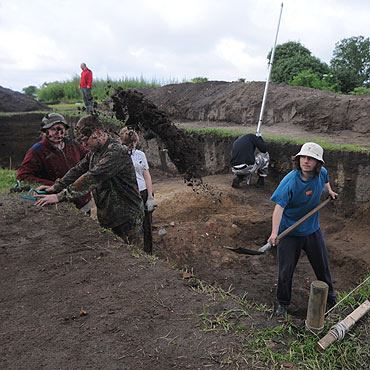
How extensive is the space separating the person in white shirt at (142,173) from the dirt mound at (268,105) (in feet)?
23.7

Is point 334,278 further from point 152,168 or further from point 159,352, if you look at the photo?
point 152,168

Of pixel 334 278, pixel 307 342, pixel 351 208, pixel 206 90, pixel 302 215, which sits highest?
pixel 206 90

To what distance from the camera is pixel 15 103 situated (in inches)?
711

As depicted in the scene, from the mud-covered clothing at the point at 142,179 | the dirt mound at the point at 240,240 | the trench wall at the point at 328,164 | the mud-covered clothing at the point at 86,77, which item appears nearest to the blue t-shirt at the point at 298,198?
the dirt mound at the point at 240,240

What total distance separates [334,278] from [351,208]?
2048 mm

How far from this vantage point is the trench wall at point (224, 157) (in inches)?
270

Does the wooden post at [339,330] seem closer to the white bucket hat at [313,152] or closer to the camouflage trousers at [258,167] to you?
the white bucket hat at [313,152]

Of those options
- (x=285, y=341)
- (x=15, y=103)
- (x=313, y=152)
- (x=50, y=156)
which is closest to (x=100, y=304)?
(x=285, y=341)

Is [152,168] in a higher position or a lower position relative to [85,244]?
lower

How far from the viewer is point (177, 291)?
2.59 meters

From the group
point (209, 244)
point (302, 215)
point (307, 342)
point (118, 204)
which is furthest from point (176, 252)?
point (307, 342)


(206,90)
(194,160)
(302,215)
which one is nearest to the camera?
(302,215)

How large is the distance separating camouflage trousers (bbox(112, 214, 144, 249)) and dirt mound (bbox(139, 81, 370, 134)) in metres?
8.01

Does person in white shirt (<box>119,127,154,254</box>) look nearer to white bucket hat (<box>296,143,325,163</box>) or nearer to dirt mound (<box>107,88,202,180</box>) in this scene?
dirt mound (<box>107,88,202,180</box>)
